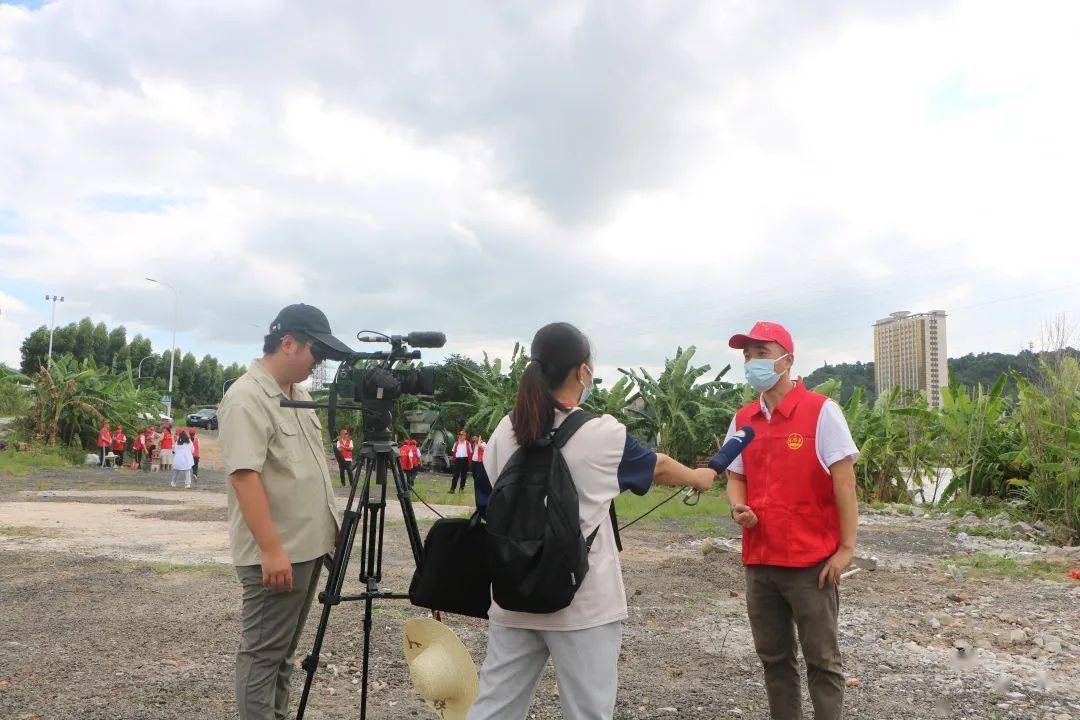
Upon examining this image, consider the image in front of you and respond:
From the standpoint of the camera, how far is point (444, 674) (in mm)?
2436

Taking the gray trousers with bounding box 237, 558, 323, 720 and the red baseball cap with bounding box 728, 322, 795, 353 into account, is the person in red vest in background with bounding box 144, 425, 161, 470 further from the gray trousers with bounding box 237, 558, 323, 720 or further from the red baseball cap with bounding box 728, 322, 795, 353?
the red baseball cap with bounding box 728, 322, 795, 353

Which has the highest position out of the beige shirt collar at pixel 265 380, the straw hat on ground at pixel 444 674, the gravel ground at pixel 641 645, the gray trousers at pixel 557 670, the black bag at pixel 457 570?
the beige shirt collar at pixel 265 380

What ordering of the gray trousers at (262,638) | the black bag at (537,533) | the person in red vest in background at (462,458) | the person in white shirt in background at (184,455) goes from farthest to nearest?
the person in red vest in background at (462,458)
the person in white shirt in background at (184,455)
the gray trousers at (262,638)
the black bag at (537,533)

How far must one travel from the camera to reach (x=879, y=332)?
112 feet

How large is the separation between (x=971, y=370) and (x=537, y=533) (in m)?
28.4

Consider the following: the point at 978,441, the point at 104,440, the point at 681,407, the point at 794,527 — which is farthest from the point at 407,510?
the point at 104,440

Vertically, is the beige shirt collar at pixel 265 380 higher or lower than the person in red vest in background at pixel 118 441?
higher

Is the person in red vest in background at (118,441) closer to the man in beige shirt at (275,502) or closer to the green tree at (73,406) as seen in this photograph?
the green tree at (73,406)

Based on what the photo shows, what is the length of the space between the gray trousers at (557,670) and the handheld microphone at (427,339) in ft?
3.96

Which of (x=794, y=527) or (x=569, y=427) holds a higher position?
(x=569, y=427)

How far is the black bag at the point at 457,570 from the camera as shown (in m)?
2.30

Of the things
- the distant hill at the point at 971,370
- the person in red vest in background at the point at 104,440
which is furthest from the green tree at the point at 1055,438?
the person in red vest in background at the point at 104,440

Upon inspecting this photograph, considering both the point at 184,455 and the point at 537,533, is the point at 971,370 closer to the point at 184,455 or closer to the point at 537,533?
the point at 184,455

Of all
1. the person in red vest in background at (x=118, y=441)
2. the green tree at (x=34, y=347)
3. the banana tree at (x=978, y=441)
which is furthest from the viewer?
the green tree at (x=34, y=347)
